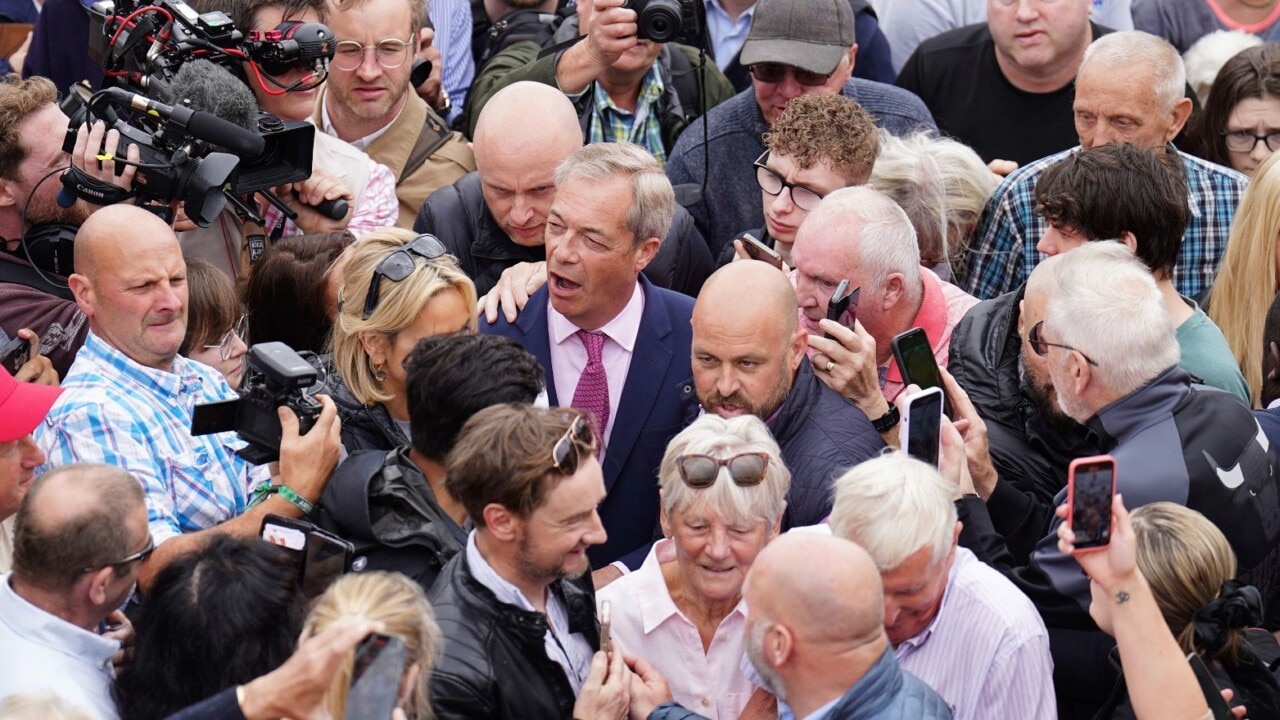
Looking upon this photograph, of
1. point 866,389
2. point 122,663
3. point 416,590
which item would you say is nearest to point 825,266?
point 866,389

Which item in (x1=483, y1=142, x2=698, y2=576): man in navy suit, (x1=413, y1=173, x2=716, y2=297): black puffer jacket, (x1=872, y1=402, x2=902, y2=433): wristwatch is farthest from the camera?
(x1=413, y1=173, x2=716, y2=297): black puffer jacket

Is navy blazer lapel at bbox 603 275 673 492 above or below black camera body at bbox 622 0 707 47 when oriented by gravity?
below

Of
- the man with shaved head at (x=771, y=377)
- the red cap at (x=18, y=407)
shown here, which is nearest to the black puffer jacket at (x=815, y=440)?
the man with shaved head at (x=771, y=377)

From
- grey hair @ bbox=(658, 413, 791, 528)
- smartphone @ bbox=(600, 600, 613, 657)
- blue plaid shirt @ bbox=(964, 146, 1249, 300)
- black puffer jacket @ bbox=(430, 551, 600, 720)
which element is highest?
grey hair @ bbox=(658, 413, 791, 528)

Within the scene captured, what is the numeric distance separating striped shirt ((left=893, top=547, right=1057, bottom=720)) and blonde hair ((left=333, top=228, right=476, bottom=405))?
1662 mm

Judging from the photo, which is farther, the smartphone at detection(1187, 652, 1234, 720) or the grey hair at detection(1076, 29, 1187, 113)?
the grey hair at detection(1076, 29, 1187, 113)

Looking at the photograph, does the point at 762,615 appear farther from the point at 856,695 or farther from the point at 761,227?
the point at 761,227

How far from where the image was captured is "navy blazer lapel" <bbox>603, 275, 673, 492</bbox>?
4727 mm

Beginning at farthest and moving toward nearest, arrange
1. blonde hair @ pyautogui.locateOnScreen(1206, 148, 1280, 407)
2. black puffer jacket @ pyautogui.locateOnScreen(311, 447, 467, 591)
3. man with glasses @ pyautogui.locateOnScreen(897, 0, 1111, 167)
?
man with glasses @ pyautogui.locateOnScreen(897, 0, 1111, 167), blonde hair @ pyautogui.locateOnScreen(1206, 148, 1280, 407), black puffer jacket @ pyautogui.locateOnScreen(311, 447, 467, 591)

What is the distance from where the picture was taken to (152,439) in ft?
13.8

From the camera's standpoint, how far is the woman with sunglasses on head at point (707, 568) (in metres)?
3.78

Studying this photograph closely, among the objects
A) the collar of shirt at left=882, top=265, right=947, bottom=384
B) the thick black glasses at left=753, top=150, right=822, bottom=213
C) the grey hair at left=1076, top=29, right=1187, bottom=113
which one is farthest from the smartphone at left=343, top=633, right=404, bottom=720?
the grey hair at left=1076, top=29, right=1187, bottom=113

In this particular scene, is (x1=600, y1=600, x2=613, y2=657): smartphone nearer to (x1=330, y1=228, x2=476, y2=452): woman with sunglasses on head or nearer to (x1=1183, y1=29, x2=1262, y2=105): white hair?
(x1=330, y1=228, x2=476, y2=452): woman with sunglasses on head

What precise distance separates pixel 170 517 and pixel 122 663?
0.68 m
